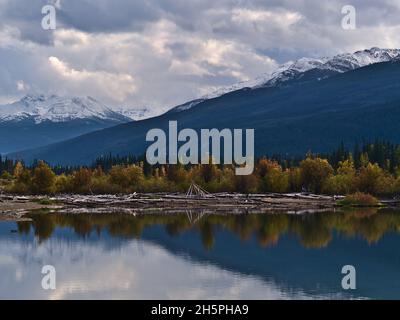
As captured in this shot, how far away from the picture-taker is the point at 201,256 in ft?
156

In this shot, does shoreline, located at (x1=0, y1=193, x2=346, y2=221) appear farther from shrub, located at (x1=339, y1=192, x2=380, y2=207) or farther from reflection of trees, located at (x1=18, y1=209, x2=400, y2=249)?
reflection of trees, located at (x1=18, y1=209, x2=400, y2=249)

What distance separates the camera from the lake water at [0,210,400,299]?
35438 millimetres

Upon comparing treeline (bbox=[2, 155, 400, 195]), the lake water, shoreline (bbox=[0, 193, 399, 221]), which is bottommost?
the lake water

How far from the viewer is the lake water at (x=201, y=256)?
3544 cm

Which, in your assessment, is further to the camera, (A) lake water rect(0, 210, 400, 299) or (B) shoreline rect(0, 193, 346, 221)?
(B) shoreline rect(0, 193, 346, 221)

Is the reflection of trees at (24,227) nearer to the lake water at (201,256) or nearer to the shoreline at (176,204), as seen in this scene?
the lake water at (201,256)

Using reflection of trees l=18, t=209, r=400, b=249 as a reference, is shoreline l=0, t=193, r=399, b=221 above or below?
above

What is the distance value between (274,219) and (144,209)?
77.6 ft

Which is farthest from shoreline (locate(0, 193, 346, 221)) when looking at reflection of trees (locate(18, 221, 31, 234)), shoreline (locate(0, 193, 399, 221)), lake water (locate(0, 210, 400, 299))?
reflection of trees (locate(18, 221, 31, 234))

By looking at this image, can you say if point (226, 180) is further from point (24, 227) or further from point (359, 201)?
point (24, 227)

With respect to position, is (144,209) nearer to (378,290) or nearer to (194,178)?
(194,178)

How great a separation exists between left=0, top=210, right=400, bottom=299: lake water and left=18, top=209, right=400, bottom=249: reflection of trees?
0.33 feet

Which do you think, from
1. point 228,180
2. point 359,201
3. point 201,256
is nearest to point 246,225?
Result: point 201,256

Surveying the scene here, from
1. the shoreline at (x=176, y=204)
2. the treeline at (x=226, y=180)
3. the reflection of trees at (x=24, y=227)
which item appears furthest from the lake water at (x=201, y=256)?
the treeline at (x=226, y=180)
